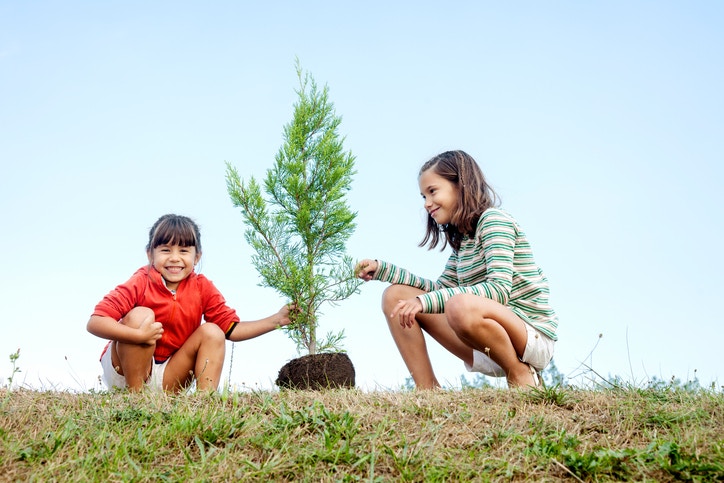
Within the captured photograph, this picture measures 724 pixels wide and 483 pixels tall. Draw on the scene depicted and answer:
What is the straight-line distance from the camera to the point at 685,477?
3.95m

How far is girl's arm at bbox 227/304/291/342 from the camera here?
22.6 feet

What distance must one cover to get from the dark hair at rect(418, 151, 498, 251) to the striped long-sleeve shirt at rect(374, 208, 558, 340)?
0.12 meters

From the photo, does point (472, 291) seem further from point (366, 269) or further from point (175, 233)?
point (175, 233)

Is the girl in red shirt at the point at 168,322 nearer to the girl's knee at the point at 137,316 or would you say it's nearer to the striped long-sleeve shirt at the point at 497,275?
the girl's knee at the point at 137,316

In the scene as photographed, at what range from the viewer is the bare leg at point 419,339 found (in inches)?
259

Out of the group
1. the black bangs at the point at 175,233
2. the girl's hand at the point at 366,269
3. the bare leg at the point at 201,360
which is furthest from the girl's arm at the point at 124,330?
the girl's hand at the point at 366,269

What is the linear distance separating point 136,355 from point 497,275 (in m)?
3.41

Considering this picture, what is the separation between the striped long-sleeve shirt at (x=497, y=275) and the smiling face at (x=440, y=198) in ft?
1.05

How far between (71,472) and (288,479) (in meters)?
1.33

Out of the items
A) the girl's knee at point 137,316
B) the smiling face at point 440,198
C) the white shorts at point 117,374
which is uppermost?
the smiling face at point 440,198

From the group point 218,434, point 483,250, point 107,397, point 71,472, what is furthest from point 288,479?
point 483,250

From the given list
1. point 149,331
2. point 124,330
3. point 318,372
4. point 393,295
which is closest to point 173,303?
point 149,331

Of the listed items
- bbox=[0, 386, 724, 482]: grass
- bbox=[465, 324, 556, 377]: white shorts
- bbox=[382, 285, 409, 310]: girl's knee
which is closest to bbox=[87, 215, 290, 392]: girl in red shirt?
bbox=[0, 386, 724, 482]: grass

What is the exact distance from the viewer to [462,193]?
21.7 feet
